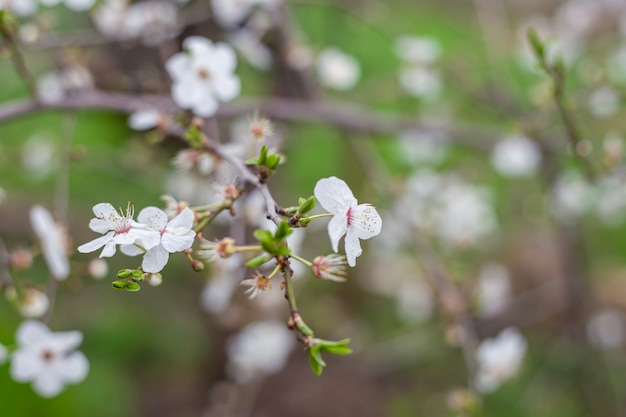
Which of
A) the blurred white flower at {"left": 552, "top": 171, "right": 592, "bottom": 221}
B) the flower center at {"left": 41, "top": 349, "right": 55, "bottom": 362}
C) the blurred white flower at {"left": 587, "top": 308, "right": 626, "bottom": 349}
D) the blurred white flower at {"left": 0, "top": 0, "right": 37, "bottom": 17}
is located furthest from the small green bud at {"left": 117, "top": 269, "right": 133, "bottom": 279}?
the blurred white flower at {"left": 587, "top": 308, "right": 626, "bottom": 349}

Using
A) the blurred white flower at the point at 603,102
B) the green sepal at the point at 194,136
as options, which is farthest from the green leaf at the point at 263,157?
the blurred white flower at the point at 603,102

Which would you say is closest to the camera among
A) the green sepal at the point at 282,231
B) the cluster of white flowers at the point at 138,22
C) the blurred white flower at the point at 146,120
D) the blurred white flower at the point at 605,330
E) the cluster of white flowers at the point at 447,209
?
the green sepal at the point at 282,231

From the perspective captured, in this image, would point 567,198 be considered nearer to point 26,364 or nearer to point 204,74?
point 204,74

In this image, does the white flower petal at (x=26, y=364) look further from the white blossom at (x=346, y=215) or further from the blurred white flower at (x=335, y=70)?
the blurred white flower at (x=335, y=70)

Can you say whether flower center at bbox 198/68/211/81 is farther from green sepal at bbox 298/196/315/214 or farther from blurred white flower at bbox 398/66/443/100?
blurred white flower at bbox 398/66/443/100

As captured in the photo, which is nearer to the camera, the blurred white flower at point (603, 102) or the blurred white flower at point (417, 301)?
the blurred white flower at point (603, 102)

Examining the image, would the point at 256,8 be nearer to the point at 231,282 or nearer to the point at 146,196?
the point at 231,282

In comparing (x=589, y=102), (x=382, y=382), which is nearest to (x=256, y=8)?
(x=589, y=102)
